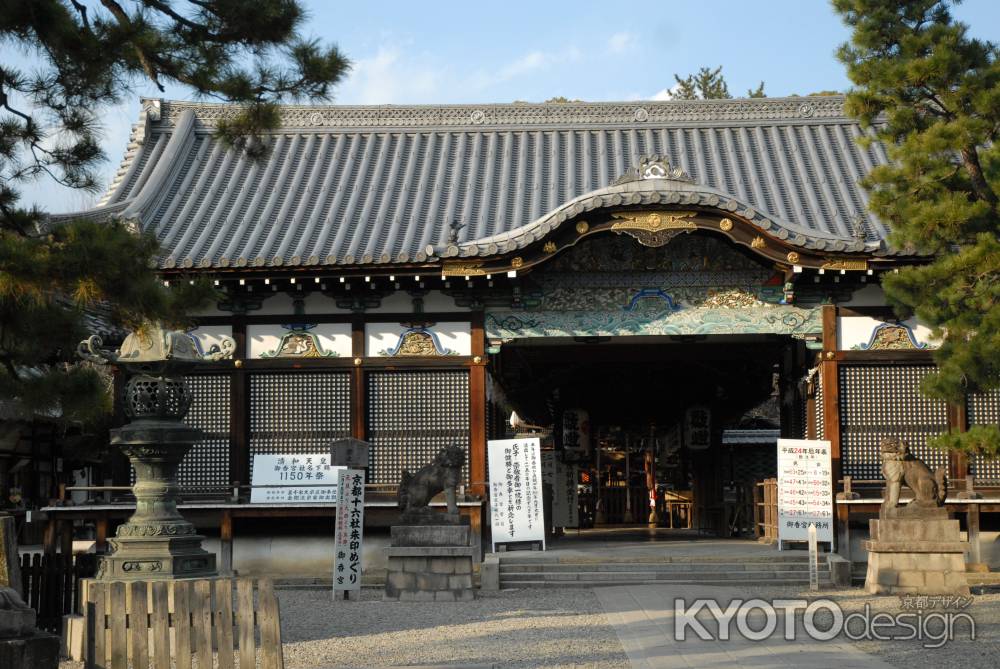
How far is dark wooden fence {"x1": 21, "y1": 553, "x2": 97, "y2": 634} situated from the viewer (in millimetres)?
11234

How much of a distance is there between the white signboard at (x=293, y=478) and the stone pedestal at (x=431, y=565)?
298cm

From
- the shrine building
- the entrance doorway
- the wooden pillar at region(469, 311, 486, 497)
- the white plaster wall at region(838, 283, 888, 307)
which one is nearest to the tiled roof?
the shrine building

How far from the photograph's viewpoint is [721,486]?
81.5 feet

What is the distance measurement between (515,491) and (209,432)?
14.9ft

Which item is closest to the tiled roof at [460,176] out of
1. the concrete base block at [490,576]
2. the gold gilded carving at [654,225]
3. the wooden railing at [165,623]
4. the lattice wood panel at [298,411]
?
the gold gilded carving at [654,225]

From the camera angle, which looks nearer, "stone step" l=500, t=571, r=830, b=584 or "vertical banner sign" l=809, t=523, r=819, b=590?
"vertical banner sign" l=809, t=523, r=819, b=590

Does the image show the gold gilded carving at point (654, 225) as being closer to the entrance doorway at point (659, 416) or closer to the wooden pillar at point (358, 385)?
the entrance doorway at point (659, 416)

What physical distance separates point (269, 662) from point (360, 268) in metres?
10.1

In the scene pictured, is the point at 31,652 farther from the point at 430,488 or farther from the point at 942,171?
the point at 942,171

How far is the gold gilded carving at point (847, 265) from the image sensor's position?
16516 millimetres

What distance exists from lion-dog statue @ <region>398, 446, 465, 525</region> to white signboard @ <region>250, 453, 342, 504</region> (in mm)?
2628

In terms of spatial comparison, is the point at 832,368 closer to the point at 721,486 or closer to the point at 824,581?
the point at 824,581

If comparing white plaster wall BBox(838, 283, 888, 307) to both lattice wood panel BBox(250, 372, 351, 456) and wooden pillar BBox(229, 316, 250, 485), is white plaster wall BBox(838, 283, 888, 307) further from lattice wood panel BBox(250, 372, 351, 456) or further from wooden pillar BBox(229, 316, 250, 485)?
wooden pillar BBox(229, 316, 250, 485)

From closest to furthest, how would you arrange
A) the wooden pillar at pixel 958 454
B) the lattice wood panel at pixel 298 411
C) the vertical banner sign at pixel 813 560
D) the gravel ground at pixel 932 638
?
the gravel ground at pixel 932 638
the vertical banner sign at pixel 813 560
the wooden pillar at pixel 958 454
the lattice wood panel at pixel 298 411
